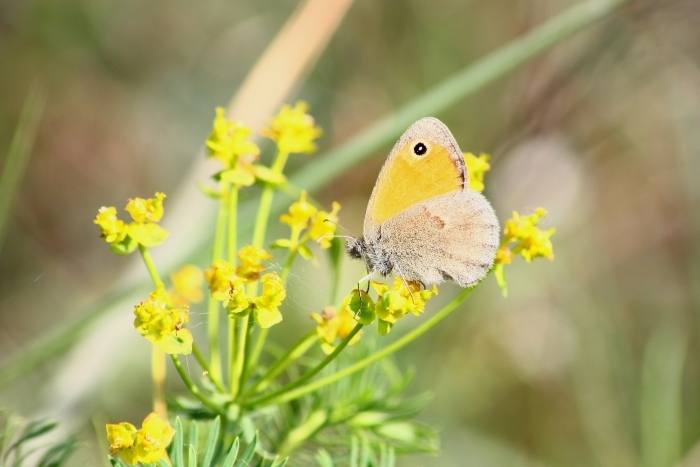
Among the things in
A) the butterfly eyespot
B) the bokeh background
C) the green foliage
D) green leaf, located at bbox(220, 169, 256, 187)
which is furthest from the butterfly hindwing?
the bokeh background

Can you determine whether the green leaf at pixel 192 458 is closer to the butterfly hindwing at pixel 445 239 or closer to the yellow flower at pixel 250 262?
the yellow flower at pixel 250 262

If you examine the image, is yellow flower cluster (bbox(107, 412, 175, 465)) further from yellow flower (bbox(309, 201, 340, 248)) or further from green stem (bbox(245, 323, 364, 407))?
yellow flower (bbox(309, 201, 340, 248))


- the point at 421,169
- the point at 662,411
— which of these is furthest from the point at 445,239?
the point at 662,411

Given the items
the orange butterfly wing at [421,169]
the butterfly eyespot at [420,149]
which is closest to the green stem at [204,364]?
the orange butterfly wing at [421,169]

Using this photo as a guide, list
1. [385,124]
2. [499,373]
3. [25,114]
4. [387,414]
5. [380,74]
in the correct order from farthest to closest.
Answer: [380,74] → [499,373] → [385,124] → [387,414] → [25,114]

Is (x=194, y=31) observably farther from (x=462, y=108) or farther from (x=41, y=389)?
(x=41, y=389)

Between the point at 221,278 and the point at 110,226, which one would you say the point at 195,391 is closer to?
the point at 221,278

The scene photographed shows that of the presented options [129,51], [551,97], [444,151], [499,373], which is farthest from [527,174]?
[129,51]
